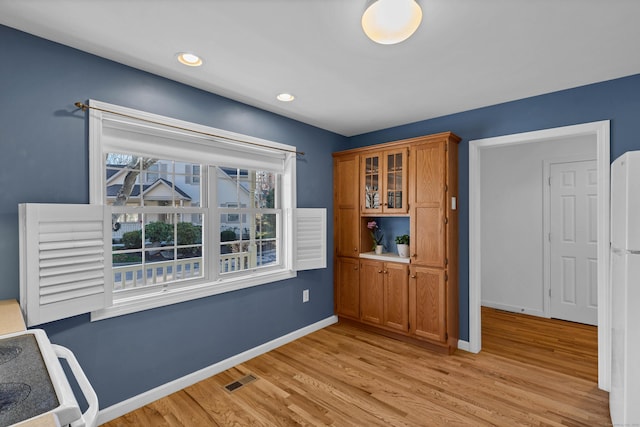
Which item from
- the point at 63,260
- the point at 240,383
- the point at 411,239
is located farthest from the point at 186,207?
the point at 411,239

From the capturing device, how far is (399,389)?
2521 mm

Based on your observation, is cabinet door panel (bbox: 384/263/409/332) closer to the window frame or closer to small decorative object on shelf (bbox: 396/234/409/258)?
small decorative object on shelf (bbox: 396/234/409/258)

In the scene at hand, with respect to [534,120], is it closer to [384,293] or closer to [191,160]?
[384,293]

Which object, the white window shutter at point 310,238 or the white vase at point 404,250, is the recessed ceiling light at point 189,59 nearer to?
the white window shutter at point 310,238

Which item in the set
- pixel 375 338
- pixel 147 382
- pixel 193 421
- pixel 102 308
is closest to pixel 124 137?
pixel 102 308

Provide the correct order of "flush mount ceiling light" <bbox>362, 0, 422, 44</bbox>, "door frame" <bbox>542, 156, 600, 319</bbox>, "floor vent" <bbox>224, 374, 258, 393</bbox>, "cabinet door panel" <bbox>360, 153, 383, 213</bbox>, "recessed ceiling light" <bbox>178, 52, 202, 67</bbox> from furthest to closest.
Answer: "door frame" <bbox>542, 156, 600, 319</bbox> < "cabinet door panel" <bbox>360, 153, 383, 213</bbox> < "floor vent" <bbox>224, 374, 258, 393</bbox> < "recessed ceiling light" <bbox>178, 52, 202, 67</bbox> < "flush mount ceiling light" <bbox>362, 0, 422, 44</bbox>

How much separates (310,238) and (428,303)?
4.54 feet

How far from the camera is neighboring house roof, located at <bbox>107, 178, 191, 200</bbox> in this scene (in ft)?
7.61

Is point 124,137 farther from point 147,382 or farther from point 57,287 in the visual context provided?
point 147,382

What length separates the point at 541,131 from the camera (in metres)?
2.80

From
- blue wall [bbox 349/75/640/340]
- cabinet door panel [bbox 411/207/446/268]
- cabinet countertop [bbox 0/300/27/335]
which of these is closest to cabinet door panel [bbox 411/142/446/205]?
cabinet door panel [bbox 411/207/446/268]

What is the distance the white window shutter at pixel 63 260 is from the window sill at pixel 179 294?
193 mm

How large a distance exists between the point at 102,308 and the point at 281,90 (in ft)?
6.76

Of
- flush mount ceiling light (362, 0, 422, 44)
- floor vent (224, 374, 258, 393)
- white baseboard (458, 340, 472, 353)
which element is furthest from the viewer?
white baseboard (458, 340, 472, 353)
